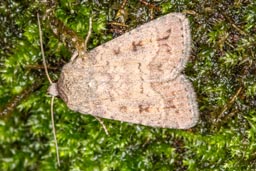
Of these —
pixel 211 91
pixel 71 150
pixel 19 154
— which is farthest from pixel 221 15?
pixel 19 154

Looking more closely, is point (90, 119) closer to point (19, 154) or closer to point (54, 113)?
point (54, 113)

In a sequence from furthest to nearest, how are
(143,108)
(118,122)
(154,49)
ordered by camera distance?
(118,122) < (143,108) < (154,49)

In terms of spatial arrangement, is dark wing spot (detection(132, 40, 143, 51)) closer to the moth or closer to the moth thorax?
the moth

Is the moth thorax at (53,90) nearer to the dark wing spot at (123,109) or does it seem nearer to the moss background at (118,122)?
the moss background at (118,122)

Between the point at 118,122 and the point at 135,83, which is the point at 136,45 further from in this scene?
the point at 118,122

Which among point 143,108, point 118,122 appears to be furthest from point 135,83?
point 118,122

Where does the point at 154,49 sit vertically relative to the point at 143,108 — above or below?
above

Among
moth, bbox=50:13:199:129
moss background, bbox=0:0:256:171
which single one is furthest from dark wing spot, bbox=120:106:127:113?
moss background, bbox=0:0:256:171
